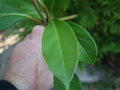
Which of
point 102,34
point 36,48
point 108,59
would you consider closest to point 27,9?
point 36,48

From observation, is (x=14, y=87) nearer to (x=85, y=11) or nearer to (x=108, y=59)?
(x=85, y=11)

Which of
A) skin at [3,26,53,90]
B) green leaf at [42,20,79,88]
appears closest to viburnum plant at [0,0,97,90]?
green leaf at [42,20,79,88]

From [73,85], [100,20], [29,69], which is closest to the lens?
[73,85]

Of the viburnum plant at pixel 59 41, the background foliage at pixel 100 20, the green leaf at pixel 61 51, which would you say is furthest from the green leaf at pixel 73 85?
the background foliage at pixel 100 20

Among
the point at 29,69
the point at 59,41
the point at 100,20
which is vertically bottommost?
the point at 100,20

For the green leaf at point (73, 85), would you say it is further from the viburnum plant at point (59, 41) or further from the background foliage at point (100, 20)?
the background foliage at point (100, 20)

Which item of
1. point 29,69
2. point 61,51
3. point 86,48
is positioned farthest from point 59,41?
point 29,69

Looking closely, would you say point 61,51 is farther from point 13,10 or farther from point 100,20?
point 100,20
